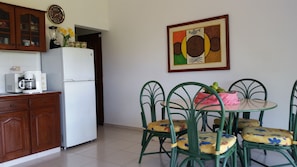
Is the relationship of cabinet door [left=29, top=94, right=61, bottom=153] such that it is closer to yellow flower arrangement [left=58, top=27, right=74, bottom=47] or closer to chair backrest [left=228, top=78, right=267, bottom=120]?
yellow flower arrangement [left=58, top=27, right=74, bottom=47]

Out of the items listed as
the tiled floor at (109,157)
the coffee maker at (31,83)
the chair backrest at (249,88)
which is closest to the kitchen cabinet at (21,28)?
the coffee maker at (31,83)

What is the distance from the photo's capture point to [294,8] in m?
2.85

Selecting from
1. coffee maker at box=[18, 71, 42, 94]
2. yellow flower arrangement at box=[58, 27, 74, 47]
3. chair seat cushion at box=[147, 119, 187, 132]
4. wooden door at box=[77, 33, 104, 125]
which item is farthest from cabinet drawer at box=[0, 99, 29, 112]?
wooden door at box=[77, 33, 104, 125]

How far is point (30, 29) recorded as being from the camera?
327 cm

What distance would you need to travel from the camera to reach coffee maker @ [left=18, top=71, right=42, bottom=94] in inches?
122

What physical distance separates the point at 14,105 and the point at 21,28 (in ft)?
3.53

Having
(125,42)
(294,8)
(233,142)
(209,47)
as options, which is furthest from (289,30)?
(125,42)

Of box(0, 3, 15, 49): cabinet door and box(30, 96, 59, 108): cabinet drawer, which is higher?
box(0, 3, 15, 49): cabinet door

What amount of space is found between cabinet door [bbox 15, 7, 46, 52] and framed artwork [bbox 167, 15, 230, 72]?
6.56ft

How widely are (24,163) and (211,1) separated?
3442 mm

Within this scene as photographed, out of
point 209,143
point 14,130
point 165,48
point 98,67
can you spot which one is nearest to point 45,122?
point 14,130

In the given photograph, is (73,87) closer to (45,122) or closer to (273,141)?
(45,122)

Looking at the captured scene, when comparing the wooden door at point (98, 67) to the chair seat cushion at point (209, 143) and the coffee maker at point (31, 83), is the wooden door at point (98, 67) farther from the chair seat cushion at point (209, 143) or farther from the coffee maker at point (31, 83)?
A: the chair seat cushion at point (209, 143)

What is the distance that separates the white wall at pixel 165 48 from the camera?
117 inches
